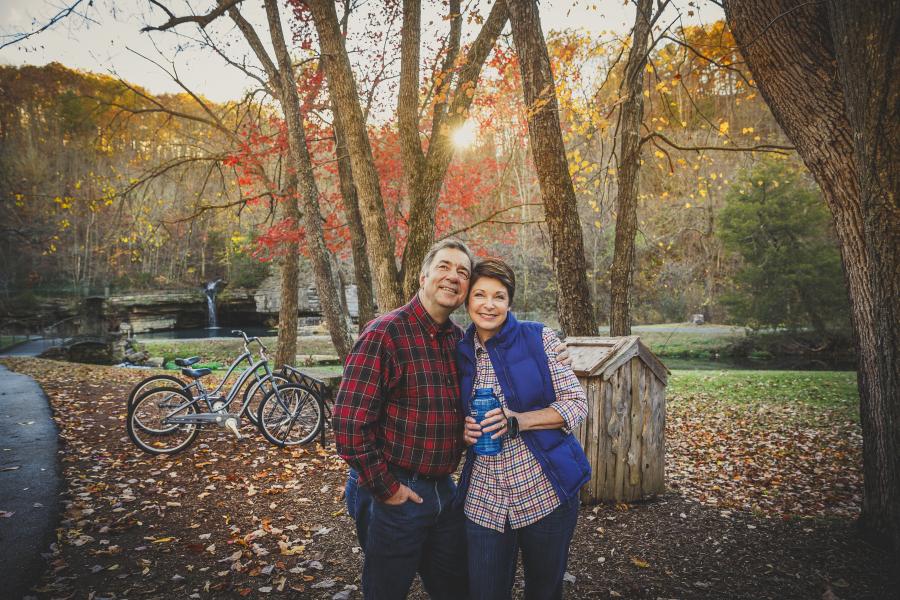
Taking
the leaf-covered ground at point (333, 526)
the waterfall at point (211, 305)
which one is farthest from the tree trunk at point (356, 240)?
the waterfall at point (211, 305)

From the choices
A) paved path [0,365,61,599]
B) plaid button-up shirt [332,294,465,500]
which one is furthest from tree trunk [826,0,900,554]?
paved path [0,365,61,599]

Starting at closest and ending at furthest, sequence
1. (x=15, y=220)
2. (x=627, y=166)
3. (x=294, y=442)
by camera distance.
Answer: (x=294, y=442) < (x=627, y=166) < (x=15, y=220)

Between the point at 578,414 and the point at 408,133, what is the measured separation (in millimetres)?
5516

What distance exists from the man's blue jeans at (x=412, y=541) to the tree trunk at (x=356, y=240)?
637 cm

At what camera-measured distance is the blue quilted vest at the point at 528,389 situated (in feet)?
6.82

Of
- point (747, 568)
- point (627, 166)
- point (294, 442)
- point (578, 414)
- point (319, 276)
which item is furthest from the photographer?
point (319, 276)

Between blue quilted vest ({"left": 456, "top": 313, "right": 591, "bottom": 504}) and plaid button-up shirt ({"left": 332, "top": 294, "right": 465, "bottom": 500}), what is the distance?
82 millimetres

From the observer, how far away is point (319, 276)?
8.52 metres

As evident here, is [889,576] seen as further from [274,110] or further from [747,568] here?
[274,110]

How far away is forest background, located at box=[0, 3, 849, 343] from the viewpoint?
Result: 9.00 m

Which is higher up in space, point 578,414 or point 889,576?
point 578,414

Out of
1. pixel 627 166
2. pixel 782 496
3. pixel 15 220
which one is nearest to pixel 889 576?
pixel 782 496

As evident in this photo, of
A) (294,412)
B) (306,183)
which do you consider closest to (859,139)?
(294,412)

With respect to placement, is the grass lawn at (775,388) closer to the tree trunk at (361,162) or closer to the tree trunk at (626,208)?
the tree trunk at (626,208)
